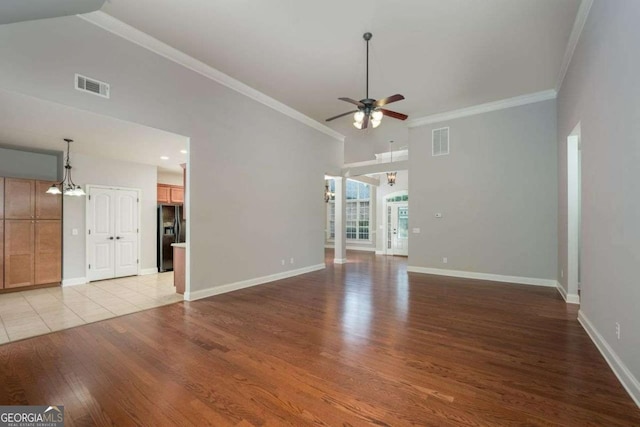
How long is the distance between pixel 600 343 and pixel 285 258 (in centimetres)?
501

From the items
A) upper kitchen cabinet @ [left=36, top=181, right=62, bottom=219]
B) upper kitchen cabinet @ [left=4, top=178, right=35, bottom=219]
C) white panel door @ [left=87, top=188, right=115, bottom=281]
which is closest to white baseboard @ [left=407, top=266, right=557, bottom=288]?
white panel door @ [left=87, top=188, right=115, bottom=281]

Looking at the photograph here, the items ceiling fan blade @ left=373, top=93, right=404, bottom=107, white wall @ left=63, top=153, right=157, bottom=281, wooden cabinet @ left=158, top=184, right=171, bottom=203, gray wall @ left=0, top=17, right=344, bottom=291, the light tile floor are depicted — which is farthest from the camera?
wooden cabinet @ left=158, top=184, right=171, bottom=203

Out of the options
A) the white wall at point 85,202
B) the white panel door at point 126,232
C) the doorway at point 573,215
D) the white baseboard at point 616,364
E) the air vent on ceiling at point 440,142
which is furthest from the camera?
the air vent on ceiling at point 440,142

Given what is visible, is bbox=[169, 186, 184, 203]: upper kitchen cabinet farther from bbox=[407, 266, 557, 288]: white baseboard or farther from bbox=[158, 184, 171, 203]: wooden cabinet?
bbox=[407, 266, 557, 288]: white baseboard

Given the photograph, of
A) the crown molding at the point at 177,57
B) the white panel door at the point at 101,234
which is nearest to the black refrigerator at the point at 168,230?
the white panel door at the point at 101,234

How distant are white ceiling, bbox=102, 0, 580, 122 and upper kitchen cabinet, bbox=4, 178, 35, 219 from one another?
399 cm

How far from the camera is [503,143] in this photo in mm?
5793

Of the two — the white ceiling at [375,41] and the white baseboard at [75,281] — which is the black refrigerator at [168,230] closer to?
the white baseboard at [75,281]

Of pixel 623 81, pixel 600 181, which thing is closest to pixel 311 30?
pixel 623 81

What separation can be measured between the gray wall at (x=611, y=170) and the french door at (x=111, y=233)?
8.01m

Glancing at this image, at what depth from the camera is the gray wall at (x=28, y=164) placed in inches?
205

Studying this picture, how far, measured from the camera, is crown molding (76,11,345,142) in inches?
132

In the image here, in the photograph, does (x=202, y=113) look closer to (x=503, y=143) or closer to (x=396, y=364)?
(x=396, y=364)

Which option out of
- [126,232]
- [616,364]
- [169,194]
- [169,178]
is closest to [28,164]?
[126,232]
